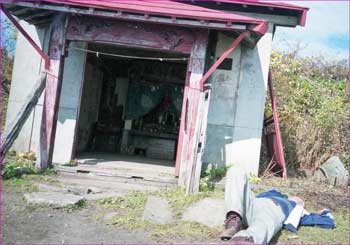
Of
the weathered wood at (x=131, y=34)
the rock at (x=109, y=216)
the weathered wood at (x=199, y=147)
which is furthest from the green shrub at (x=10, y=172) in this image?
the weathered wood at (x=199, y=147)

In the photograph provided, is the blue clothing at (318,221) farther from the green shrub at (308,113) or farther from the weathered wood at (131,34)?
the green shrub at (308,113)

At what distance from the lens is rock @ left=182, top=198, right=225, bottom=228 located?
6.42m

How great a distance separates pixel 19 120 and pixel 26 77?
215 centimetres

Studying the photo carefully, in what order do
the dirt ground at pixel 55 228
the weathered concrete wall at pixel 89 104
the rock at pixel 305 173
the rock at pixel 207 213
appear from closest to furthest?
the dirt ground at pixel 55 228 < the rock at pixel 207 213 < the rock at pixel 305 173 < the weathered concrete wall at pixel 89 104

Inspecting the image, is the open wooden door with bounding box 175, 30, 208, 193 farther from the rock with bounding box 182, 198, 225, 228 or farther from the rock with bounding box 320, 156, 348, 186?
the rock with bounding box 320, 156, 348, 186

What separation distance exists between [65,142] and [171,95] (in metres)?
5.19

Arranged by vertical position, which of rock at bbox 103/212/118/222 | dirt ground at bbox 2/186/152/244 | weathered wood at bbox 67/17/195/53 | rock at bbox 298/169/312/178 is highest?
weathered wood at bbox 67/17/195/53

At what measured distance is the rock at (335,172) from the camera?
1030 cm

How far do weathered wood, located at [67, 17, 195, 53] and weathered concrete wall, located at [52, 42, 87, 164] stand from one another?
40.9 inches

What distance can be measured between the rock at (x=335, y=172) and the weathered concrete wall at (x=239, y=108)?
2.01 meters

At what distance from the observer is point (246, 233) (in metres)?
5.02

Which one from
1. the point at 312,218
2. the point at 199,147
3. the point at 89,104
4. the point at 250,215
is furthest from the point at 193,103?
the point at 89,104

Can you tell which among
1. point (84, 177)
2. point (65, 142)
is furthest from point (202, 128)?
point (65, 142)

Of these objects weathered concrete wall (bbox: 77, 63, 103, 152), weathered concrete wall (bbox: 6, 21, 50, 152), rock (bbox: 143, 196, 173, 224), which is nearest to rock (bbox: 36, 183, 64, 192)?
rock (bbox: 143, 196, 173, 224)
